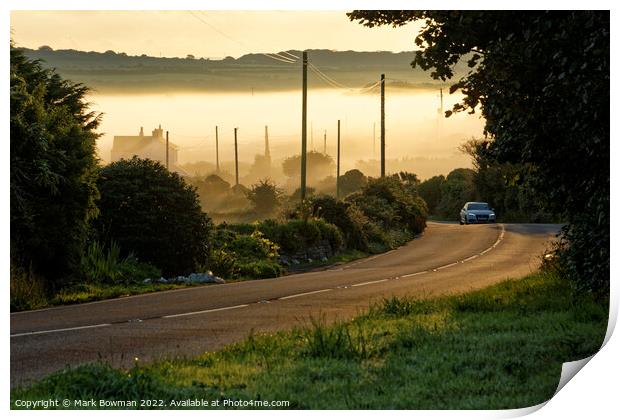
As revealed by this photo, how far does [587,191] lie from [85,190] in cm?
1167

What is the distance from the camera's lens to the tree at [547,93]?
43.8 feet

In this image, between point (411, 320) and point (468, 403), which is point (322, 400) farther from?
point (411, 320)

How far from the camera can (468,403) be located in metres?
11.6

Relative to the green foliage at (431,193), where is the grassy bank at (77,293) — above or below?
below

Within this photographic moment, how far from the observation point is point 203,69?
16078 millimetres

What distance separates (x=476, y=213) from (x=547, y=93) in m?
22.5

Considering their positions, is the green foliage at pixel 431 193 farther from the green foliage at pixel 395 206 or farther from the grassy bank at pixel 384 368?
the grassy bank at pixel 384 368

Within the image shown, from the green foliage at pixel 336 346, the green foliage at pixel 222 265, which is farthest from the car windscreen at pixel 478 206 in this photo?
the green foliage at pixel 336 346

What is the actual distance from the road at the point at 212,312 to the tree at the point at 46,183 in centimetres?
135

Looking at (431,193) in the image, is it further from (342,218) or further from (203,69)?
(203,69)

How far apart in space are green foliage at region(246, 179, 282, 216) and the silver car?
276 inches

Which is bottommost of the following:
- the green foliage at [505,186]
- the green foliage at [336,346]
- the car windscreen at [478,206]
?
the car windscreen at [478,206]

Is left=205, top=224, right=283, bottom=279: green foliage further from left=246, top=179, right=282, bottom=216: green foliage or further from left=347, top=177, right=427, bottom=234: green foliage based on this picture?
left=347, top=177, right=427, bottom=234: green foliage

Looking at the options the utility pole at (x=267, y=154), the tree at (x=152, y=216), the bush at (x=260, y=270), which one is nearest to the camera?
the utility pole at (x=267, y=154)
